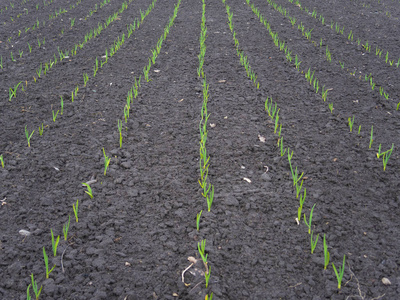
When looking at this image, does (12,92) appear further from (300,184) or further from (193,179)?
(300,184)

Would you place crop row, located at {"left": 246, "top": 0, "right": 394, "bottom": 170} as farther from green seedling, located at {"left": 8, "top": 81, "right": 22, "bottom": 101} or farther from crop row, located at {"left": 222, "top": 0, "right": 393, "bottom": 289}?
green seedling, located at {"left": 8, "top": 81, "right": 22, "bottom": 101}

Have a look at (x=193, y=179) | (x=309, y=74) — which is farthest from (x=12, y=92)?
(x=309, y=74)

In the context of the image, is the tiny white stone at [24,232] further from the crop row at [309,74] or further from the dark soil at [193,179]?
the crop row at [309,74]

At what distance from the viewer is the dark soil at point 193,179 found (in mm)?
1639

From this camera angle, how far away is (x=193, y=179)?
Result: 7.61 ft

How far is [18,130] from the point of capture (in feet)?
9.13

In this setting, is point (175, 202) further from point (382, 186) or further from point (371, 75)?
point (371, 75)

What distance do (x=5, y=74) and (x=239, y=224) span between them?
3127 millimetres

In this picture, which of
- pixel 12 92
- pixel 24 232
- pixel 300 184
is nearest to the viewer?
pixel 24 232

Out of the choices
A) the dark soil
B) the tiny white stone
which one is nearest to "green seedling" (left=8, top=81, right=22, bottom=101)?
the dark soil

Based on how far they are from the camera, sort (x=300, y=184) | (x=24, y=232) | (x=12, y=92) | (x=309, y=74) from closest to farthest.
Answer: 1. (x=24, y=232)
2. (x=300, y=184)
3. (x=12, y=92)
4. (x=309, y=74)

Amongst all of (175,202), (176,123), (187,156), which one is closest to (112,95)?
(176,123)

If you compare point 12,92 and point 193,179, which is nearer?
point 193,179

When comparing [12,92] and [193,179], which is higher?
[12,92]
